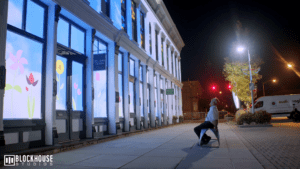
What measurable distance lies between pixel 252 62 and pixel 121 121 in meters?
23.4

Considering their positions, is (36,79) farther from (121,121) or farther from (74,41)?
(121,121)

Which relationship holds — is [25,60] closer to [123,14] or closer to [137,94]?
[123,14]

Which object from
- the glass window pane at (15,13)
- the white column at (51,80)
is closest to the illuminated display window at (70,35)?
the white column at (51,80)

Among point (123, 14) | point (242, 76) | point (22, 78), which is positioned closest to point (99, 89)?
point (22, 78)

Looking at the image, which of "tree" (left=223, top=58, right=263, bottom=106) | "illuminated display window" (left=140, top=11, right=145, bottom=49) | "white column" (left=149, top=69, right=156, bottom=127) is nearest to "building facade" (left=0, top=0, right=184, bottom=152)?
"illuminated display window" (left=140, top=11, right=145, bottom=49)

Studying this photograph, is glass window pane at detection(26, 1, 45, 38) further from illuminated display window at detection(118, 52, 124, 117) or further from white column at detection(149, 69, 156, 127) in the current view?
white column at detection(149, 69, 156, 127)

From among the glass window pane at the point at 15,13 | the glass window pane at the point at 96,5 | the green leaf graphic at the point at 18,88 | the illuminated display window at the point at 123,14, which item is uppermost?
the illuminated display window at the point at 123,14

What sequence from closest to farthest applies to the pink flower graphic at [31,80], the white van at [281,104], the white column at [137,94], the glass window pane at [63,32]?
the pink flower graphic at [31,80] → the glass window pane at [63,32] → the white column at [137,94] → the white van at [281,104]

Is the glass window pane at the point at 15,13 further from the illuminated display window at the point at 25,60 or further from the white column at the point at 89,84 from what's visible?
the white column at the point at 89,84

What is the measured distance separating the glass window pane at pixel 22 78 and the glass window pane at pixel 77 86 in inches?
94.2

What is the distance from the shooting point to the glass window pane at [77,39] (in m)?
11.4

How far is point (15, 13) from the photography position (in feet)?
26.2

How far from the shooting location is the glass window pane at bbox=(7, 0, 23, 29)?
7.75 m

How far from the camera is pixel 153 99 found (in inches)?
891
